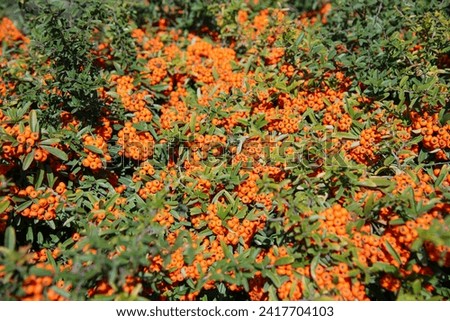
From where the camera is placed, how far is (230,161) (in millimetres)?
3283

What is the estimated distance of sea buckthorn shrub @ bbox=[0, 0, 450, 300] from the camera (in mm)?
2539

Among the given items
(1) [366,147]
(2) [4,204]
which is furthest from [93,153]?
(1) [366,147]

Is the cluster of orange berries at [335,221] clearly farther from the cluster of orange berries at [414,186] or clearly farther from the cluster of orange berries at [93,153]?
the cluster of orange berries at [93,153]

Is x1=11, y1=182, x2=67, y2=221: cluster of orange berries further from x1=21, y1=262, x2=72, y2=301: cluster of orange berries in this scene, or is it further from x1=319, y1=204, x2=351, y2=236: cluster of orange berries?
x1=319, y1=204, x2=351, y2=236: cluster of orange berries

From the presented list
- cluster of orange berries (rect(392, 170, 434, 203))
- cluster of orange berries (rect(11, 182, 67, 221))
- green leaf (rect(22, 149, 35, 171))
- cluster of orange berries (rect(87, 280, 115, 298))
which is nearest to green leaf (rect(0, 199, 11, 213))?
cluster of orange berries (rect(11, 182, 67, 221))

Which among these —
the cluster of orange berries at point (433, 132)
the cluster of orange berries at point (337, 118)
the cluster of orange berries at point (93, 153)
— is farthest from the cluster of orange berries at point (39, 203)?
the cluster of orange berries at point (433, 132)

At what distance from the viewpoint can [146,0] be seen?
4672mm

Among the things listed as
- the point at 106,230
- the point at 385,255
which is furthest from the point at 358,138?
the point at 106,230

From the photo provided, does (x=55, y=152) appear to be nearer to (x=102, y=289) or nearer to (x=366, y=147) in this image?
(x=102, y=289)

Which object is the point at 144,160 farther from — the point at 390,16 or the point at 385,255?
the point at 390,16

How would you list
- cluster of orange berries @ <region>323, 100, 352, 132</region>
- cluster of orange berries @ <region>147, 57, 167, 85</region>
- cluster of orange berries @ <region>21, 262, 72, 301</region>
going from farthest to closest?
cluster of orange berries @ <region>147, 57, 167, 85</region>, cluster of orange berries @ <region>323, 100, 352, 132</region>, cluster of orange berries @ <region>21, 262, 72, 301</region>

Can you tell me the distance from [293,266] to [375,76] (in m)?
1.83

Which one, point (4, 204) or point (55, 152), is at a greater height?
point (55, 152)

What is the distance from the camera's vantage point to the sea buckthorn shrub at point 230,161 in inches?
100.0
